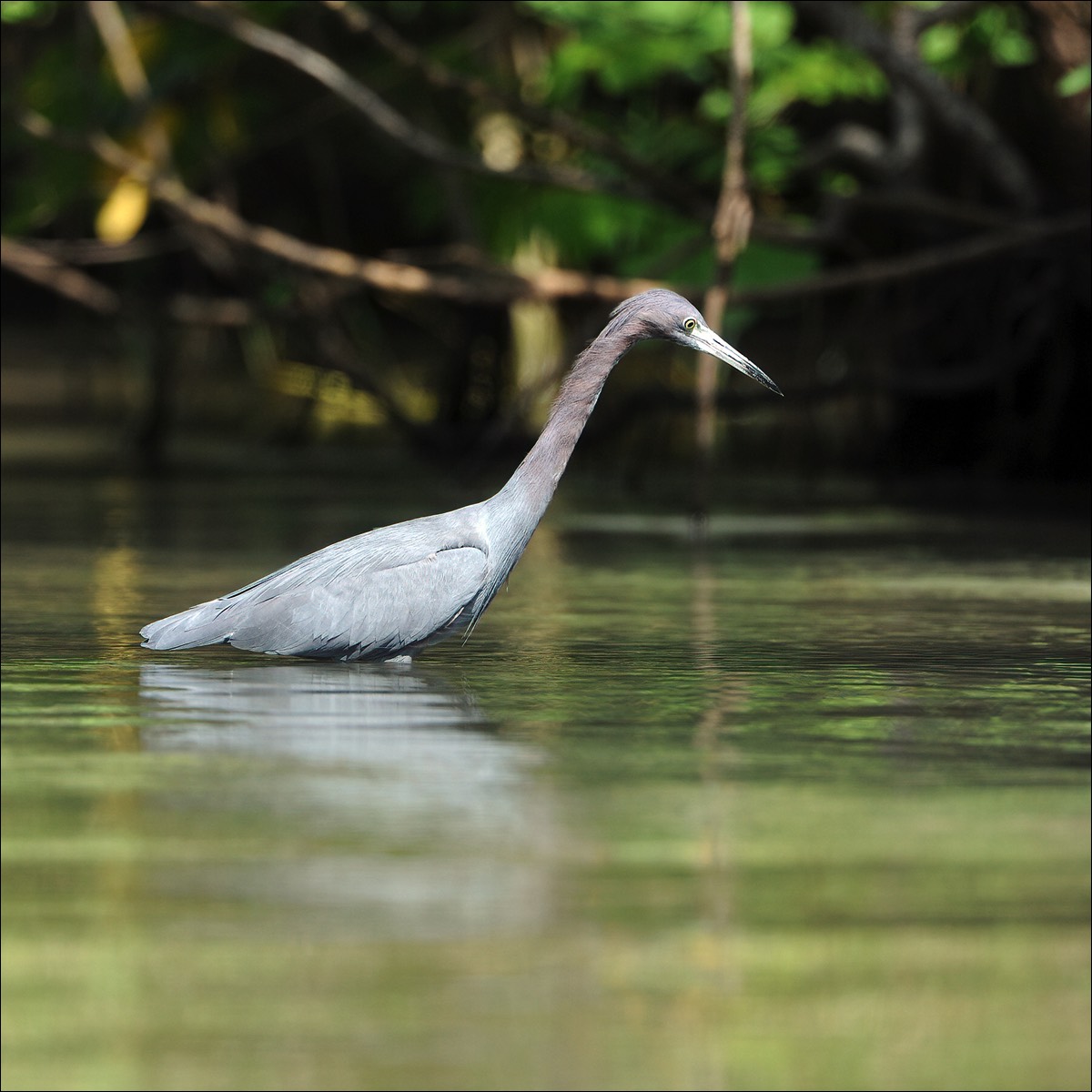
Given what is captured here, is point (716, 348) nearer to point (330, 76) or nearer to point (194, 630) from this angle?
point (194, 630)

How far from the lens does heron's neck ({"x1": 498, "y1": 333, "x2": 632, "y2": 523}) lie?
27.2ft

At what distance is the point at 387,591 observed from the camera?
26.0 feet

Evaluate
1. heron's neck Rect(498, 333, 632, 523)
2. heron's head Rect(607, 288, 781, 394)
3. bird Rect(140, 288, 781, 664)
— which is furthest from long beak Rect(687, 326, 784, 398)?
bird Rect(140, 288, 781, 664)

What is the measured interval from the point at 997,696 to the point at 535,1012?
3.77 m

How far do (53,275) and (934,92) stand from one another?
7.82 m

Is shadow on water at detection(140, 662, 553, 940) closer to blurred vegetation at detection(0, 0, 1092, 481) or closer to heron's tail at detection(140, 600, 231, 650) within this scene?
heron's tail at detection(140, 600, 231, 650)

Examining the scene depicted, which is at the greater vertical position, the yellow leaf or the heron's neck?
the yellow leaf

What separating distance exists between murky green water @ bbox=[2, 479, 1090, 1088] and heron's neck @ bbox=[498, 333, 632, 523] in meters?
0.59

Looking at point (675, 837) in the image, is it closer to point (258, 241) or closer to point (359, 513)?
point (359, 513)

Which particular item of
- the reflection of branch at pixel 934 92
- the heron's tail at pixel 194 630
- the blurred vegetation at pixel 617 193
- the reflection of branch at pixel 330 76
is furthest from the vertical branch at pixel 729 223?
the heron's tail at pixel 194 630

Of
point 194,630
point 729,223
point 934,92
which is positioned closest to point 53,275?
point 729,223

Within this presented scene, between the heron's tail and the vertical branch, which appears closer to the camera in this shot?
the heron's tail

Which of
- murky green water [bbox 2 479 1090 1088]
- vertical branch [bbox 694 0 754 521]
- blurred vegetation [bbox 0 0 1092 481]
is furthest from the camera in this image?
blurred vegetation [bbox 0 0 1092 481]

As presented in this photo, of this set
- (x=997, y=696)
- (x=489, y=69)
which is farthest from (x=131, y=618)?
(x=489, y=69)
